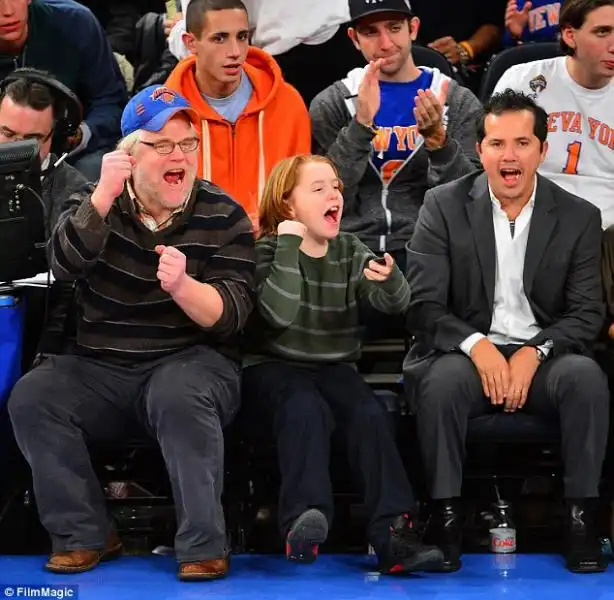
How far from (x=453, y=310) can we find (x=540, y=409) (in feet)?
1.46

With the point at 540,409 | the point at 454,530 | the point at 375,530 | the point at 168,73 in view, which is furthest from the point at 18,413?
the point at 168,73

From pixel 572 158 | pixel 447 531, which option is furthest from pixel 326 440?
pixel 572 158

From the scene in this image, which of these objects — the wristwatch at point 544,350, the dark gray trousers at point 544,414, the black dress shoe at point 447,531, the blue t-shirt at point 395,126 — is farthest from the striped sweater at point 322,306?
the blue t-shirt at point 395,126

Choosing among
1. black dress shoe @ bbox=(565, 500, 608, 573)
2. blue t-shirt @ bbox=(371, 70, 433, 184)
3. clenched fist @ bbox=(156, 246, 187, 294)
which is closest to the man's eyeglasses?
clenched fist @ bbox=(156, 246, 187, 294)

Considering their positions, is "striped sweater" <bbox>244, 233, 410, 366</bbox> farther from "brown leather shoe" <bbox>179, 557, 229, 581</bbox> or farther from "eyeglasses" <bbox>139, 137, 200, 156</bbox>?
"brown leather shoe" <bbox>179, 557, 229, 581</bbox>

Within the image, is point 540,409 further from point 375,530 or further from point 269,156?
point 269,156

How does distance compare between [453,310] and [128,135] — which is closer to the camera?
[128,135]

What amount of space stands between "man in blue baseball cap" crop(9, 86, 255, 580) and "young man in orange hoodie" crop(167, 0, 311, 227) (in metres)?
0.74

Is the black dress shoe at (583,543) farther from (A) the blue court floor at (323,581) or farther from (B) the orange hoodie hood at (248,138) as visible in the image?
(B) the orange hoodie hood at (248,138)

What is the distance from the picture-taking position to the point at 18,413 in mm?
3428

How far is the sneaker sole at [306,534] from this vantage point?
3.31m

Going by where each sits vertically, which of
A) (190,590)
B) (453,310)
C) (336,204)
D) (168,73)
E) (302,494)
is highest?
(168,73)

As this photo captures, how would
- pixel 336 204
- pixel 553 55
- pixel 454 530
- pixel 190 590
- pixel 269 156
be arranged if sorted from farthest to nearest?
pixel 553 55 → pixel 269 156 → pixel 336 204 → pixel 454 530 → pixel 190 590

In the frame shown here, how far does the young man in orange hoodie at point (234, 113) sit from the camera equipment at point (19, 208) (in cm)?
85
